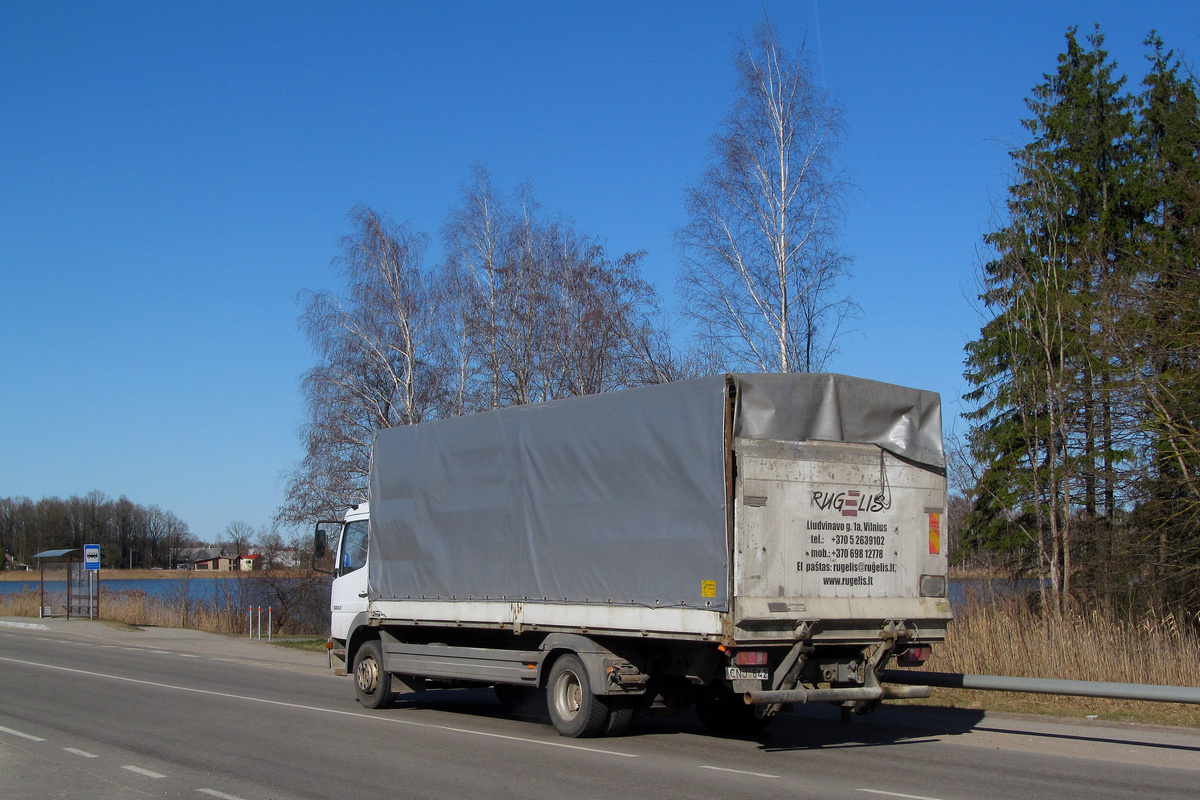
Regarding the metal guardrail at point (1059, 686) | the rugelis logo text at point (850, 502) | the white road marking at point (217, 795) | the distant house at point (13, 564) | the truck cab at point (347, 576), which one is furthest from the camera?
the distant house at point (13, 564)

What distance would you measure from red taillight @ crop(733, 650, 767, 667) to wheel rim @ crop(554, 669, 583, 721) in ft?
7.68

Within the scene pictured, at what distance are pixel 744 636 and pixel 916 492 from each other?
2.69m

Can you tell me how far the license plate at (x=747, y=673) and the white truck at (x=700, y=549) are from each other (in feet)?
0.08

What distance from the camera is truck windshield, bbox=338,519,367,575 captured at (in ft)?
47.5

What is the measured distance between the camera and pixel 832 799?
7445 mm

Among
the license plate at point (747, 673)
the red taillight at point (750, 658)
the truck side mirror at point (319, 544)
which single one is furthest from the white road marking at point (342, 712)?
the truck side mirror at point (319, 544)

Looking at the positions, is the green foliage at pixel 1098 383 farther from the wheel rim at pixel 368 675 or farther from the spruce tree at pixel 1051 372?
the wheel rim at pixel 368 675

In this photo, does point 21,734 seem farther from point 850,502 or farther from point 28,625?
point 28,625

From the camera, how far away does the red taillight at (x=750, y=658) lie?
8.88 metres

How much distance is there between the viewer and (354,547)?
48.2 ft

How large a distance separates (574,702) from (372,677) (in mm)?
4110

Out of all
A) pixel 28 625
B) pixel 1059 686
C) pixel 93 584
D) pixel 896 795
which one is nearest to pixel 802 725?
pixel 1059 686

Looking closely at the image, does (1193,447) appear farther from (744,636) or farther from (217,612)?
(217,612)

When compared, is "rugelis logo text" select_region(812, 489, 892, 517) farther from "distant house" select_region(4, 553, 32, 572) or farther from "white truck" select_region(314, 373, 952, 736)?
"distant house" select_region(4, 553, 32, 572)
